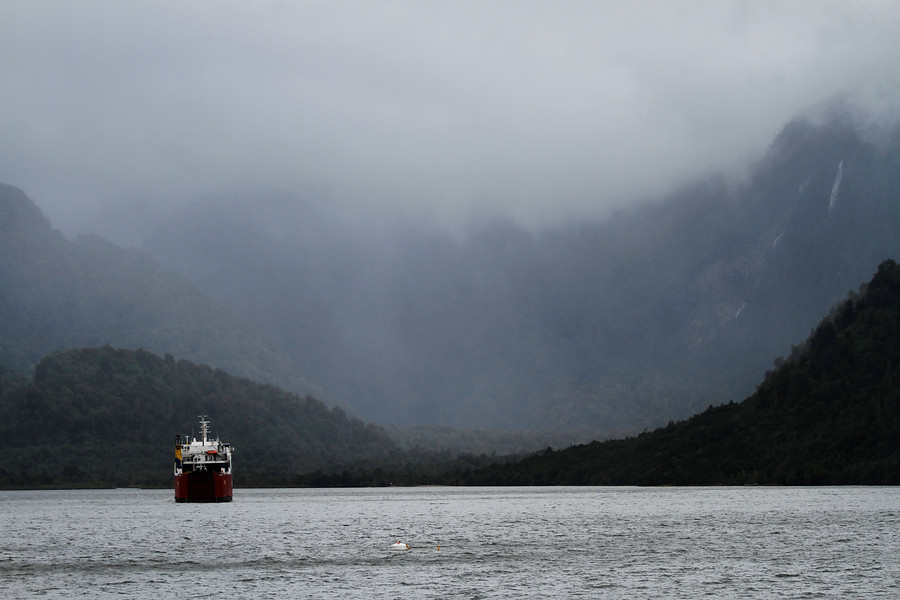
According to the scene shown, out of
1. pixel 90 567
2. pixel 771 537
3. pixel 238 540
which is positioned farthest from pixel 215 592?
pixel 771 537

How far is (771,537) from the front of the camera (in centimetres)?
14112

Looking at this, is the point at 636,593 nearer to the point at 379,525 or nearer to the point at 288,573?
the point at 288,573

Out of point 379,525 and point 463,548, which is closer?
point 463,548

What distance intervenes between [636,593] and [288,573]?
35242 mm

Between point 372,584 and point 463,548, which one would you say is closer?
point 372,584

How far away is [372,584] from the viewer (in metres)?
101

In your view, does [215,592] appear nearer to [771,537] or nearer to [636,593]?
[636,593]

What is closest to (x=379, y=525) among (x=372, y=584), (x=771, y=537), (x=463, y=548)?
(x=463, y=548)

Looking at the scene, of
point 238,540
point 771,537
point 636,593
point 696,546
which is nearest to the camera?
point 636,593

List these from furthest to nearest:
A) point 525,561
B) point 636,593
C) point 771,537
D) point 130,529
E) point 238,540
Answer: point 130,529, point 238,540, point 771,537, point 525,561, point 636,593

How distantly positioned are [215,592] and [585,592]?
30.4m

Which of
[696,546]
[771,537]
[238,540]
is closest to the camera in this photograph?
[696,546]

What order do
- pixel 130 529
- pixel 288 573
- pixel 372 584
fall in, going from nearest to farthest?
pixel 372 584, pixel 288 573, pixel 130 529

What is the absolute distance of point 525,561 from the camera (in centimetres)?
11862
